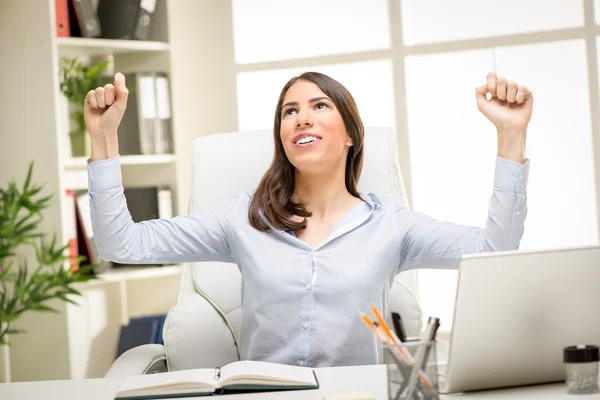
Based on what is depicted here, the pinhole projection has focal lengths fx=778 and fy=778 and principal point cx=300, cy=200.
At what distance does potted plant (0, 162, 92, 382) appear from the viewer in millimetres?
2768

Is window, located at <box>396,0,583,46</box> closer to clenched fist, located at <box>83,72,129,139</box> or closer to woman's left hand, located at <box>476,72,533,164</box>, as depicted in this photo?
woman's left hand, located at <box>476,72,533,164</box>

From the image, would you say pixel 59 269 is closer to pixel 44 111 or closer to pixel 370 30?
pixel 44 111

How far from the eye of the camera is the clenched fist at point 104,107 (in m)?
1.57

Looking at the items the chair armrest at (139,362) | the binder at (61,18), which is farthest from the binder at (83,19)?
the chair armrest at (139,362)

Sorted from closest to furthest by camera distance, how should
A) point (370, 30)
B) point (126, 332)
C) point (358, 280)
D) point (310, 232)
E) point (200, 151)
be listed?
point (358, 280), point (310, 232), point (200, 151), point (126, 332), point (370, 30)

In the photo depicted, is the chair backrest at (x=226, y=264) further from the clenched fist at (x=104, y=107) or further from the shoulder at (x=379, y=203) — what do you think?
the clenched fist at (x=104, y=107)

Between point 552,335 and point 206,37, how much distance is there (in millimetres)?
2740

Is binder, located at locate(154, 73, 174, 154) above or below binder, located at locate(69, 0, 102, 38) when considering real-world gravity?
below

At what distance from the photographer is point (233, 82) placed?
3.59 m

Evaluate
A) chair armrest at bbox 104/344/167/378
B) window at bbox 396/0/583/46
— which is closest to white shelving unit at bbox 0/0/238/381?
window at bbox 396/0/583/46

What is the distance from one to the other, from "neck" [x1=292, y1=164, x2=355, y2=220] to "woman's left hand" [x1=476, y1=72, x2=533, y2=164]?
438 millimetres

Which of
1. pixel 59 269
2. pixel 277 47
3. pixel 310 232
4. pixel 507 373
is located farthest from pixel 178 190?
pixel 507 373

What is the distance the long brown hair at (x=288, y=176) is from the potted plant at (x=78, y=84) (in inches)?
58.9

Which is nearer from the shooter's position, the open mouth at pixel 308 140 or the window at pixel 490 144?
the open mouth at pixel 308 140
